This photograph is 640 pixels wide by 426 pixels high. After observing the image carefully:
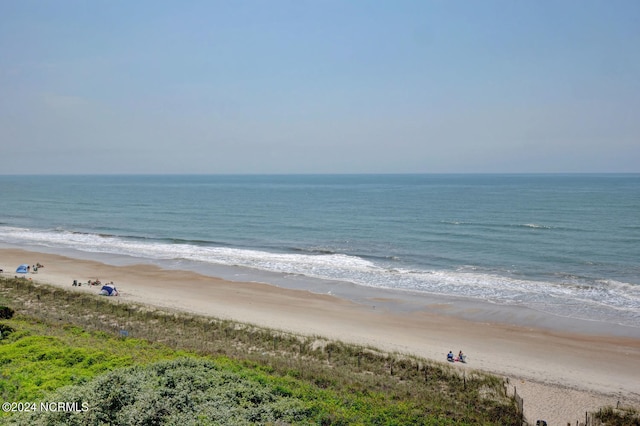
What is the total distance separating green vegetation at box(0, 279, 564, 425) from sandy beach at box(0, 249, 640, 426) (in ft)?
8.23

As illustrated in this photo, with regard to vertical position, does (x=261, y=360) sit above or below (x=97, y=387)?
below

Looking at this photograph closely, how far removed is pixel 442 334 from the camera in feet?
85.0

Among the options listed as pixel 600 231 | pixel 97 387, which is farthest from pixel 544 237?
pixel 97 387

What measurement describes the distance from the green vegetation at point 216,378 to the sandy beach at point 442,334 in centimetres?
251

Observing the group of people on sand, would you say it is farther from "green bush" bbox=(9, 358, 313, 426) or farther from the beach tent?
the beach tent

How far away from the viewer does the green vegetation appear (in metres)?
11.3

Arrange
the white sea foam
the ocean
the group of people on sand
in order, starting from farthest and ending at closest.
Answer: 1. the ocean
2. the white sea foam
3. the group of people on sand

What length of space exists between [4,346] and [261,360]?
912cm

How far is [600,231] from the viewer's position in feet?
176

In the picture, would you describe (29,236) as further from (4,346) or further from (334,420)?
(334,420)

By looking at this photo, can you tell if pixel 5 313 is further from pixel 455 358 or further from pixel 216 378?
pixel 455 358

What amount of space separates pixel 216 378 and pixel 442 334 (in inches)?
634

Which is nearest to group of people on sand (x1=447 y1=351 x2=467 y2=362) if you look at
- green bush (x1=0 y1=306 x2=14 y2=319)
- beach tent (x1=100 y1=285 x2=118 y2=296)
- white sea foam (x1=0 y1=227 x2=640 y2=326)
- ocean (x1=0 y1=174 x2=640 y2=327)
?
ocean (x1=0 y1=174 x2=640 y2=327)

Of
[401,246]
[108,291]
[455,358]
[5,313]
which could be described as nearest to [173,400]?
[455,358]
